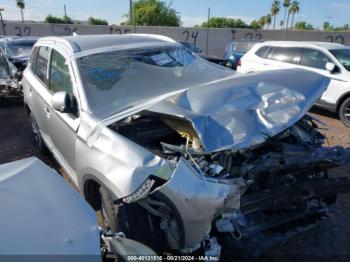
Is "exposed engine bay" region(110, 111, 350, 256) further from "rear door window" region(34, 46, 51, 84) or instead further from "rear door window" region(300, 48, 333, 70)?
"rear door window" region(300, 48, 333, 70)

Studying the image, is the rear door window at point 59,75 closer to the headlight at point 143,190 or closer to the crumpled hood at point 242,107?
the crumpled hood at point 242,107

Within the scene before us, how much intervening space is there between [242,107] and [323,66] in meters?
5.54

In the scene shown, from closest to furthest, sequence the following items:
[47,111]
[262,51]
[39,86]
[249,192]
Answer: [249,192], [47,111], [39,86], [262,51]

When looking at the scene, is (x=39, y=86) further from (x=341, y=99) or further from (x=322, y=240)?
(x=341, y=99)

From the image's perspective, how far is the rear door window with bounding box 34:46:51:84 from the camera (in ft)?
A: 13.2

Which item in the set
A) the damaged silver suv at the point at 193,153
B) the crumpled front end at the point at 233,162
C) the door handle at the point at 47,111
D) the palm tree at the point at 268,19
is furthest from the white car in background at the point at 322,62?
the palm tree at the point at 268,19

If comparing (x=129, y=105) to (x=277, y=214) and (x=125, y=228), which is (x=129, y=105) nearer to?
(x=125, y=228)

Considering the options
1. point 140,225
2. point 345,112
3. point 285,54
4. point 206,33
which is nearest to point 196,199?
point 140,225

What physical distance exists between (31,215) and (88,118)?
1.29m

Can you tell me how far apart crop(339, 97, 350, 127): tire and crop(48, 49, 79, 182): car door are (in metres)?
5.79

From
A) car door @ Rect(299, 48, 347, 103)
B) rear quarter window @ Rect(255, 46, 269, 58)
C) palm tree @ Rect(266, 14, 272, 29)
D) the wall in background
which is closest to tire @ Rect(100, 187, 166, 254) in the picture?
car door @ Rect(299, 48, 347, 103)

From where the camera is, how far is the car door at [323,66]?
6879mm

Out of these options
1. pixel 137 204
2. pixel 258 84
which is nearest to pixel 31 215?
pixel 137 204

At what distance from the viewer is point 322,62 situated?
7273 millimetres
